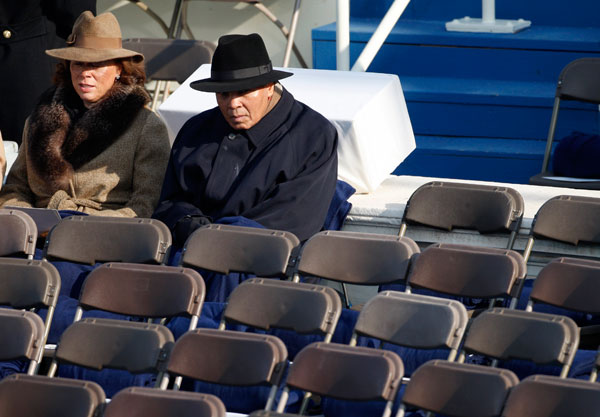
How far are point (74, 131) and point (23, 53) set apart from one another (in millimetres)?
1179

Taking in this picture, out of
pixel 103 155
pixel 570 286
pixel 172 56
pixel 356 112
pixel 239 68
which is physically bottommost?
pixel 570 286

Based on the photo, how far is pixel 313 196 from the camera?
4.73 metres

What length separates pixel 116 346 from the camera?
3.59 m

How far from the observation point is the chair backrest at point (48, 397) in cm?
327

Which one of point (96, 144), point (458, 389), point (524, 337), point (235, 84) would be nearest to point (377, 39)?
point (235, 84)

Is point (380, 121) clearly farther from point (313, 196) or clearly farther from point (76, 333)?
point (76, 333)

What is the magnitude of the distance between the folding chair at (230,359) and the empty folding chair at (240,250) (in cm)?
62

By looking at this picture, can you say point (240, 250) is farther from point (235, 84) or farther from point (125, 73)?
point (125, 73)

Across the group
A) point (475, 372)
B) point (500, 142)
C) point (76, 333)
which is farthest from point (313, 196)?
point (500, 142)

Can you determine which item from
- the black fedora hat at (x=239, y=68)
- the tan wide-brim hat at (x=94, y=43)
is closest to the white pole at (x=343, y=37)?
the tan wide-brim hat at (x=94, y=43)

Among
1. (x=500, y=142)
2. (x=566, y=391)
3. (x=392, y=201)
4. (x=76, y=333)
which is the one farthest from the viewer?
(x=500, y=142)

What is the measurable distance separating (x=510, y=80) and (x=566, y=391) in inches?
146

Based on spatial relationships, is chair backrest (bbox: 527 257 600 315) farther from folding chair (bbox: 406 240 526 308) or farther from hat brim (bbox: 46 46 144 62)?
hat brim (bbox: 46 46 144 62)

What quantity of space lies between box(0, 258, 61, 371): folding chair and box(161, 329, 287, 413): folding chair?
0.63m
